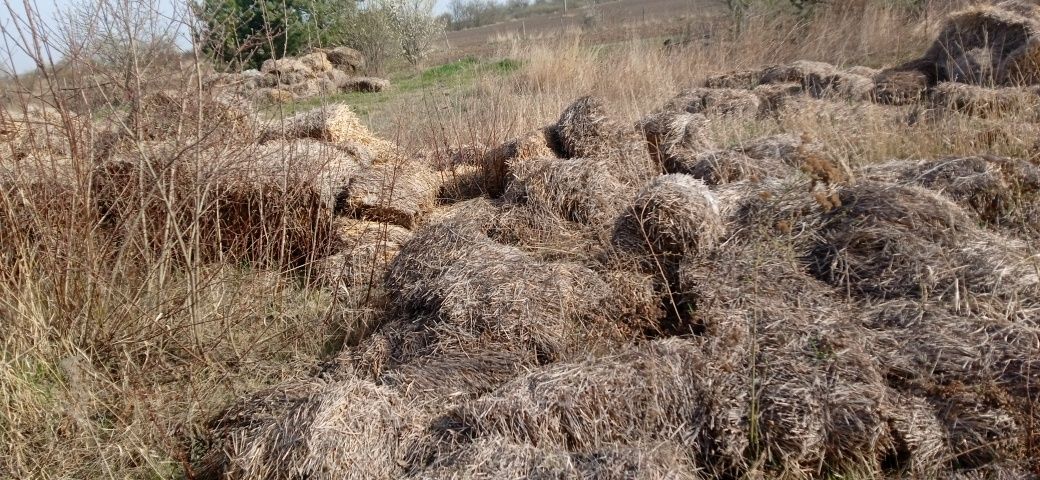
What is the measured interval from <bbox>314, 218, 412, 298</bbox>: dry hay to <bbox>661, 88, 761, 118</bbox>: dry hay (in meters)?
3.82

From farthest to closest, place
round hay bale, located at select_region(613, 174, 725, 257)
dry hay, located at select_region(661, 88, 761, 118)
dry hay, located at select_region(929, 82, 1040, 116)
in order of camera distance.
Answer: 1. dry hay, located at select_region(661, 88, 761, 118)
2. dry hay, located at select_region(929, 82, 1040, 116)
3. round hay bale, located at select_region(613, 174, 725, 257)

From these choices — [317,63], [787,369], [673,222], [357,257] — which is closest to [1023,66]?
[673,222]

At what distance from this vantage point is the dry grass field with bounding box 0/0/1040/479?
2.60 meters

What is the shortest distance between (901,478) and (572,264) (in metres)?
1.69

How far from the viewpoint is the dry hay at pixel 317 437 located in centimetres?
253

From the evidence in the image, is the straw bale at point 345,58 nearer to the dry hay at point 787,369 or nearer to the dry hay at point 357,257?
the dry hay at point 357,257

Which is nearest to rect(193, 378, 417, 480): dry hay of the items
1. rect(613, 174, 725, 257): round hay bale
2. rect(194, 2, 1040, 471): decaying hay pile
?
rect(194, 2, 1040, 471): decaying hay pile

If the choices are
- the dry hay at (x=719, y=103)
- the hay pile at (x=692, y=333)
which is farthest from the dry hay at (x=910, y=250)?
the dry hay at (x=719, y=103)

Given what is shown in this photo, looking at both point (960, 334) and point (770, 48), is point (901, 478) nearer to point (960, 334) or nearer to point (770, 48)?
point (960, 334)

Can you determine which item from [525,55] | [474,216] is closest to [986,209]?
[474,216]

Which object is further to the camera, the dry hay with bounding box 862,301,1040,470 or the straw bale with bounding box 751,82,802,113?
the straw bale with bounding box 751,82,802,113

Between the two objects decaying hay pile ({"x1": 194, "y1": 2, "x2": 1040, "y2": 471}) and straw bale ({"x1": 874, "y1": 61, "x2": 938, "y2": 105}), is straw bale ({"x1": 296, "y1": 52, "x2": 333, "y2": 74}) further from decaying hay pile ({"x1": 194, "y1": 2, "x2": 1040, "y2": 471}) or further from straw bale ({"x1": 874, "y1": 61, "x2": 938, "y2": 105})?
decaying hay pile ({"x1": 194, "y1": 2, "x2": 1040, "y2": 471})

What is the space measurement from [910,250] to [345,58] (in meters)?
13.8

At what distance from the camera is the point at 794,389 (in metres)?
2.65
